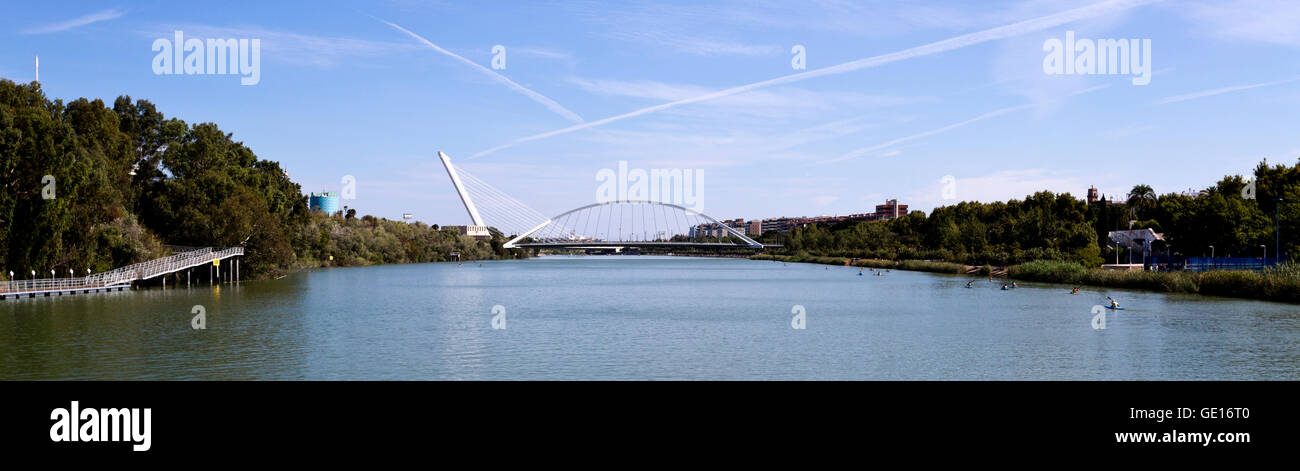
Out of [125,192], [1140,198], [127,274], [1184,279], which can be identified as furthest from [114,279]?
[1140,198]

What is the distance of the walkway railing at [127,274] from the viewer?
47.7m

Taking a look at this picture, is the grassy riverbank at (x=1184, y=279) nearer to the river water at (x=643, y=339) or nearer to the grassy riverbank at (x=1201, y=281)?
the grassy riverbank at (x=1201, y=281)

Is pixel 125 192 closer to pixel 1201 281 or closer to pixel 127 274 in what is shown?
pixel 127 274

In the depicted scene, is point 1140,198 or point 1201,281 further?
point 1140,198

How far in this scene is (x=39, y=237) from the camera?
4797 centimetres

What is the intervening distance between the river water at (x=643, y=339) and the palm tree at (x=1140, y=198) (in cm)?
6473

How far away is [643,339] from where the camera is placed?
3247cm

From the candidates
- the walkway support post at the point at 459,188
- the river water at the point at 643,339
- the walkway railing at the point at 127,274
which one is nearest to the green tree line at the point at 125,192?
the walkway railing at the point at 127,274

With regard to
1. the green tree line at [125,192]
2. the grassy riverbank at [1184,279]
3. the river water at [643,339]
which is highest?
the green tree line at [125,192]

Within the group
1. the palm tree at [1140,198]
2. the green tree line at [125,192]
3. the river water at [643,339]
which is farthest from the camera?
the palm tree at [1140,198]

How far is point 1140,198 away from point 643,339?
10292 centimetres

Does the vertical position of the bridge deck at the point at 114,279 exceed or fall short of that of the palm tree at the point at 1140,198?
it falls short
